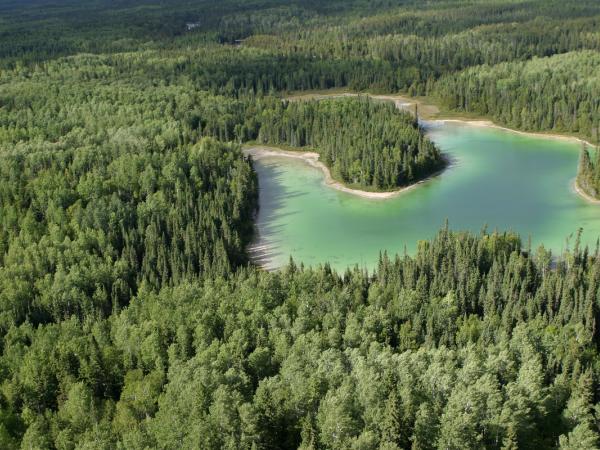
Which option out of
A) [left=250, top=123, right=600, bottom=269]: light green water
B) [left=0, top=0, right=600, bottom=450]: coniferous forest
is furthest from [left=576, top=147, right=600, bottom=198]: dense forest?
[left=250, top=123, right=600, bottom=269]: light green water

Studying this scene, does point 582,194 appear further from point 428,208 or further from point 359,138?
point 359,138

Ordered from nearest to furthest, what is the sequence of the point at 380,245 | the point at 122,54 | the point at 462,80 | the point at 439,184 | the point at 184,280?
1. the point at 184,280
2. the point at 380,245
3. the point at 439,184
4. the point at 462,80
5. the point at 122,54

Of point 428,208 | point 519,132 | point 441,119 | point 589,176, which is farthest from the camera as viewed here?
point 441,119

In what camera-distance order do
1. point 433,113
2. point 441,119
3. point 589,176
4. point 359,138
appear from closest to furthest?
point 589,176
point 359,138
point 441,119
point 433,113

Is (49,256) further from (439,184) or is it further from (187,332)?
(439,184)

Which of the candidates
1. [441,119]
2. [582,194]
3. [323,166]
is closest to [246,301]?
[323,166]

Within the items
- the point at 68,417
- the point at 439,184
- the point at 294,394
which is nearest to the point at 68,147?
the point at 439,184
